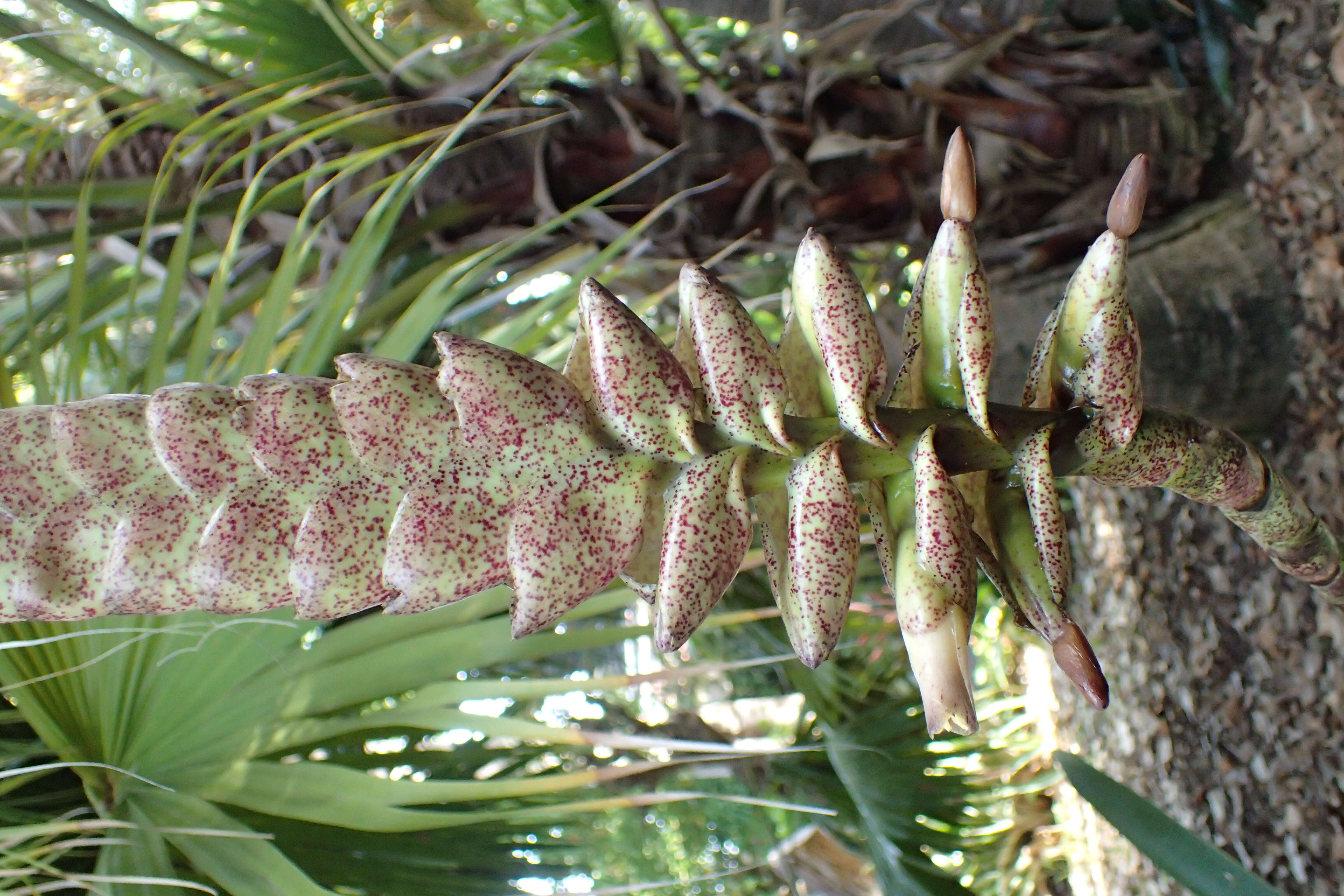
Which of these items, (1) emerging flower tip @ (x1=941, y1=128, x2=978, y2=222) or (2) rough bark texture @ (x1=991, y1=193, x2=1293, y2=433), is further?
(2) rough bark texture @ (x1=991, y1=193, x2=1293, y2=433)

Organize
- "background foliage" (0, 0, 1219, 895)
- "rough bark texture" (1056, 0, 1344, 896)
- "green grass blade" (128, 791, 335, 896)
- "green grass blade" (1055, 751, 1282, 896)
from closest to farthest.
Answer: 1. "green grass blade" (1055, 751, 1282, 896)
2. "green grass blade" (128, 791, 335, 896)
3. "background foliage" (0, 0, 1219, 895)
4. "rough bark texture" (1056, 0, 1344, 896)

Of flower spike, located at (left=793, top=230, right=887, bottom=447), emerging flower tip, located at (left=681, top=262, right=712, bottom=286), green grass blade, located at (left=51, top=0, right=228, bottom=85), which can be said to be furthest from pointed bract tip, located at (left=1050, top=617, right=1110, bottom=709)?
green grass blade, located at (left=51, top=0, right=228, bottom=85)

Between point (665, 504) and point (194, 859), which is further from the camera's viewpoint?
point (194, 859)

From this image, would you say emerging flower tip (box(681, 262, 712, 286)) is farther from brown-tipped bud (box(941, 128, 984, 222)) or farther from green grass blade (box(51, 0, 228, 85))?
green grass blade (box(51, 0, 228, 85))

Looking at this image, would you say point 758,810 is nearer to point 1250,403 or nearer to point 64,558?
point 1250,403

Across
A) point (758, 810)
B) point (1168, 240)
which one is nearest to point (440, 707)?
point (1168, 240)

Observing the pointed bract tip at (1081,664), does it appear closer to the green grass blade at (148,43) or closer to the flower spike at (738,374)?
the flower spike at (738,374)

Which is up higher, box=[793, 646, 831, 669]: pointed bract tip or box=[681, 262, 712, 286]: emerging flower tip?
box=[681, 262, 712, 286]: emerging flower tip

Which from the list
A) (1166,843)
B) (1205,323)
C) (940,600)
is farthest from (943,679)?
(1205,323)
